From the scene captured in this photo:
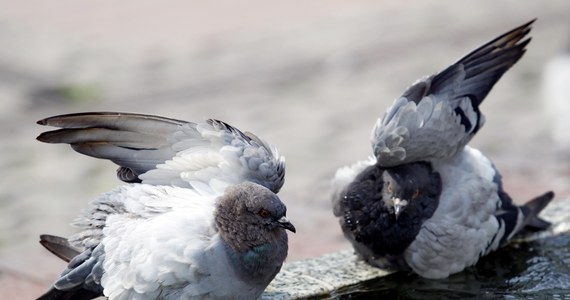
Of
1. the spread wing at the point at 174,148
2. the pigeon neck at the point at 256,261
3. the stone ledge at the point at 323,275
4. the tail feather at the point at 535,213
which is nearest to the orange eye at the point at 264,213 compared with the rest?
the pigeon neck at the point at 256,261

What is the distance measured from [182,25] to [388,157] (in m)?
6.84

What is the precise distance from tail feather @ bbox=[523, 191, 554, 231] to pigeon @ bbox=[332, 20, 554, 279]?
76mm

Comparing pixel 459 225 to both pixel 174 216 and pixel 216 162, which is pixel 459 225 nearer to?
pixel 216 162

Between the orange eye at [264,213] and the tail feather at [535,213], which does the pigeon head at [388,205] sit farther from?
the orange eye at [264,213]

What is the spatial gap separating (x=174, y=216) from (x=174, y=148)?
1.28 feet

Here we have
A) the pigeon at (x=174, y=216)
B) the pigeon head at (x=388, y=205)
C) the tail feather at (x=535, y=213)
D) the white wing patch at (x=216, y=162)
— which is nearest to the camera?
the pigeon at (x=174, y=216)

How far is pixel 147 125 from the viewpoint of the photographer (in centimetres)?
385

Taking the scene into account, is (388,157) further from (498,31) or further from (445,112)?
(498,31)

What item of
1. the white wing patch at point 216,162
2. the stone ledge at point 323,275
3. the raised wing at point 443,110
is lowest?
the stone ledge at point 323,275

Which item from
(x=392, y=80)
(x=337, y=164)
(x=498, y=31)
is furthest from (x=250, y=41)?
(x=337, y=164)

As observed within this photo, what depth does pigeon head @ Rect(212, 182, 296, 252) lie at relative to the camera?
349cm

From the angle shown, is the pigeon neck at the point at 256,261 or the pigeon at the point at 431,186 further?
the pigeon at the point at 431,186

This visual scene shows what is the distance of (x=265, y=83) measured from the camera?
30.1ft

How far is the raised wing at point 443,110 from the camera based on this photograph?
4199 mm
